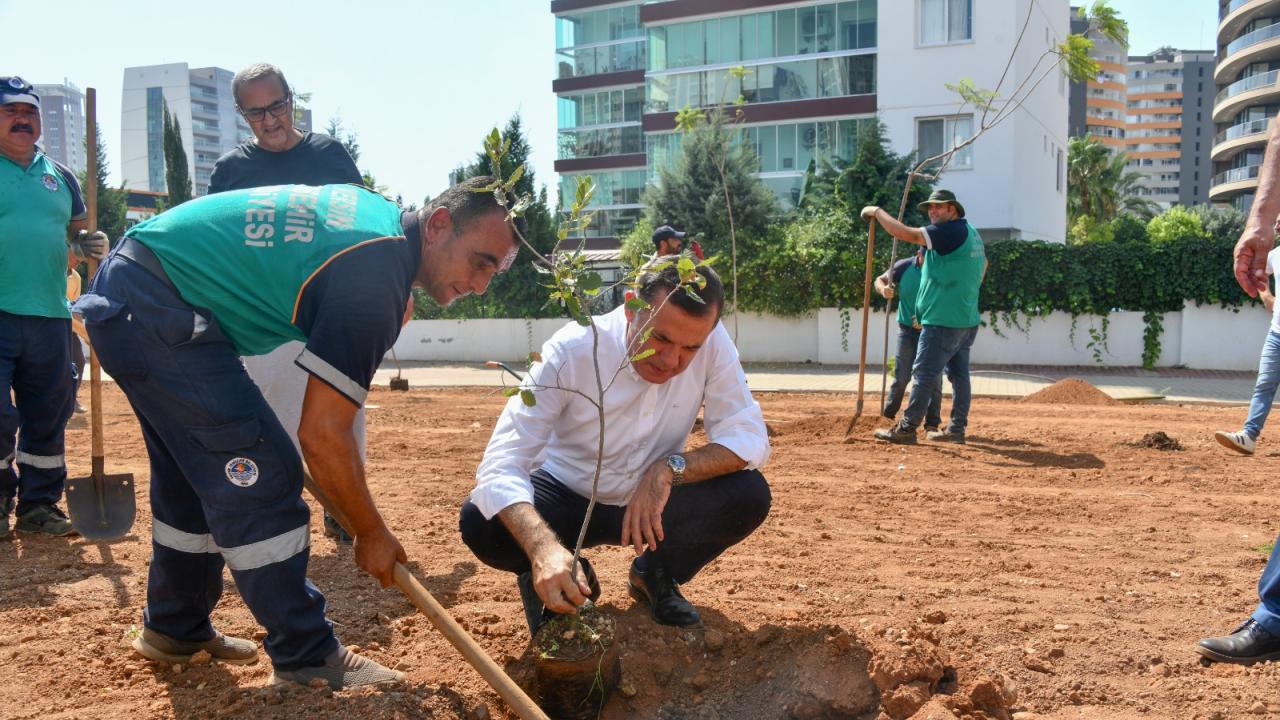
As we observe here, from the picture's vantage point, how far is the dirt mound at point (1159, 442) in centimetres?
736

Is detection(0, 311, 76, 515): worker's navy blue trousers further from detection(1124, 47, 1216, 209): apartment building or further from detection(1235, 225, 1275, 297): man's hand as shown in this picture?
detection(1124, 47, 1216, 209): apartment building

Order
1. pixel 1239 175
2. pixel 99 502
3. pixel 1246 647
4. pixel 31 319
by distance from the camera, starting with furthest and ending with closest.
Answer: pixel 1239 175 < pixel 31 319 < pixel 99 502 < pixel 1246 647

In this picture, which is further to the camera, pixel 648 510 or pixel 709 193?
pixel 709 193

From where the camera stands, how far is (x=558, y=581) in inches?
101

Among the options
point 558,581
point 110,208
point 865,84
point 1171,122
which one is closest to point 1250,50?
point 865,84

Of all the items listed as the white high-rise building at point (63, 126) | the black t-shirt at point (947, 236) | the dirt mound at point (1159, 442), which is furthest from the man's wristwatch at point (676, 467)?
the white high-rise building at point (63, 126)

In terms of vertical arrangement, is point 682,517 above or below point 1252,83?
below

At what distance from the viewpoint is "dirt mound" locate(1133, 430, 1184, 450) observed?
290 inches

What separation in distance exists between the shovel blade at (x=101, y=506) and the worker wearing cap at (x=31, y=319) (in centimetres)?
40

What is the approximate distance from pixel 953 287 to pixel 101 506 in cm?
594

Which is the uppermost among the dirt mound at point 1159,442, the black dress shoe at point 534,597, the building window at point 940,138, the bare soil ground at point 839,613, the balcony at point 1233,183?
the balcony at point 1233,183

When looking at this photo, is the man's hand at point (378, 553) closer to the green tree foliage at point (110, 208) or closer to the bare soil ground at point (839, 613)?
the bare soil ground at point (839, 613)

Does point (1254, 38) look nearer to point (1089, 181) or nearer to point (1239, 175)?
point (1239, 175)

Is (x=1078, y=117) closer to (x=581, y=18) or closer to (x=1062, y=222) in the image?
(x=581, y=18)
